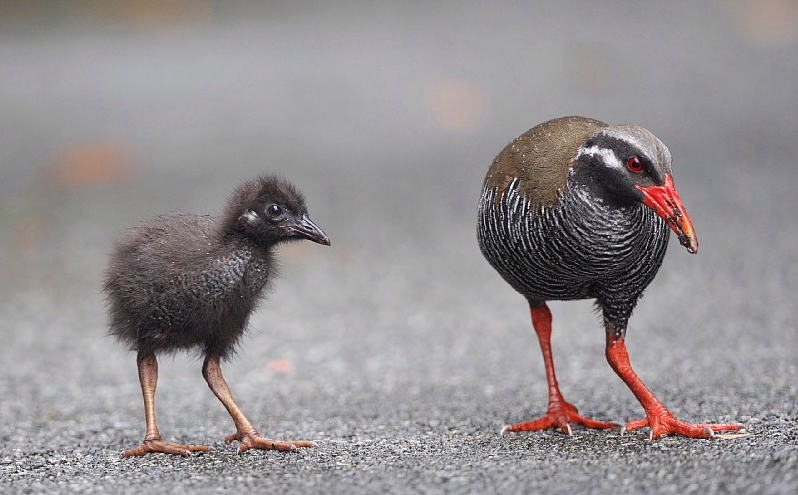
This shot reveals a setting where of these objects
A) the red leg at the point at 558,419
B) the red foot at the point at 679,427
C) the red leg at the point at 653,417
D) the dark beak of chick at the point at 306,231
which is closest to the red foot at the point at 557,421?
the red leg at the point at 558,419

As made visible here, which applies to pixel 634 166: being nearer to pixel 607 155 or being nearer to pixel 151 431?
pixel 607 155

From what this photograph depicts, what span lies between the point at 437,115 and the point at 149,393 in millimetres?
10618

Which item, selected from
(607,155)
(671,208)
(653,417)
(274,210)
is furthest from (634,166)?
(274,210)

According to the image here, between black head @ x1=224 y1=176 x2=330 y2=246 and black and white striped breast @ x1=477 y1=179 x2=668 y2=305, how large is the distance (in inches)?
41.7

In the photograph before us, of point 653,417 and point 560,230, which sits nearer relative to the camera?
point 560,230

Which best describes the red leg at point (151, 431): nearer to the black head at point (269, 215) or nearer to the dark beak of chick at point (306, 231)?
the black head at point (269, 215)

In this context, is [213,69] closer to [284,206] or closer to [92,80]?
[92,80]

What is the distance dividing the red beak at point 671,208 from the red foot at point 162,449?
2.85 m

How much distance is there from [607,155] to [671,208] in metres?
0.45

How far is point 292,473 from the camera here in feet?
16.3

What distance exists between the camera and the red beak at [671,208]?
16.5 feet

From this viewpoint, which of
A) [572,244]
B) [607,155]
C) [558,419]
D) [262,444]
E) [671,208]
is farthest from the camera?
[558,419]

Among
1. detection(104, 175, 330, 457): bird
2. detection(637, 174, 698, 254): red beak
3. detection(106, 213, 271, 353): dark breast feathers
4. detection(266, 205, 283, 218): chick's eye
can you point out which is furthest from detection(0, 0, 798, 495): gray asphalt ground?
detection(266, 205, 283, 218): chick's eye

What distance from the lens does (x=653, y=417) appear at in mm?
5645
